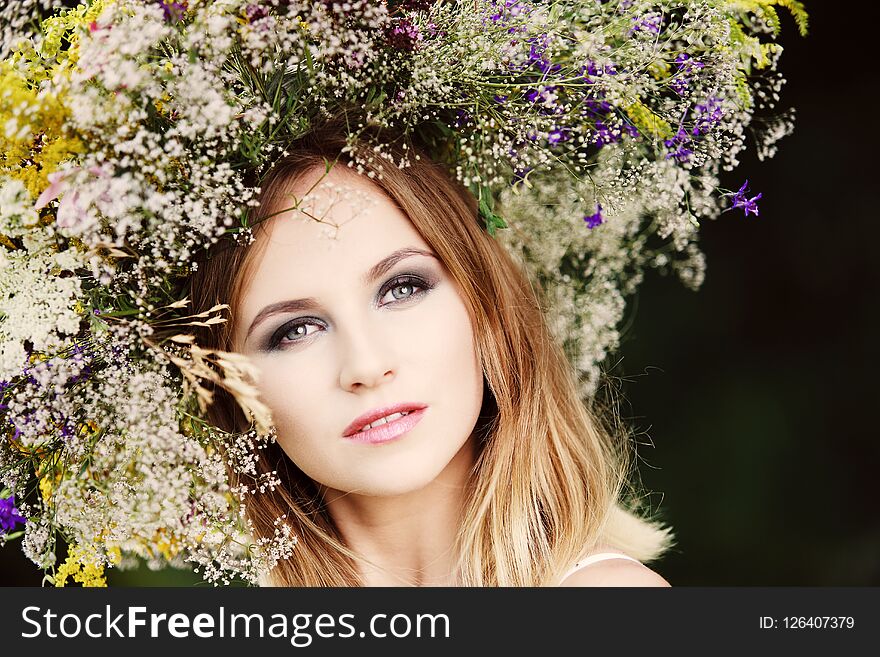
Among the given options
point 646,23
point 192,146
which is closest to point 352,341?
point 192,146

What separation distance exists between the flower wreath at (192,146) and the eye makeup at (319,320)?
107 millimetres

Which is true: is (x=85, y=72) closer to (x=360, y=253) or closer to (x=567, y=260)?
(x=360, y=253)

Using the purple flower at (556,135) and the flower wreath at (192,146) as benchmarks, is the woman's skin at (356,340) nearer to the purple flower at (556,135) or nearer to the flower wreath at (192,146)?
the flower wreath at (192,146)

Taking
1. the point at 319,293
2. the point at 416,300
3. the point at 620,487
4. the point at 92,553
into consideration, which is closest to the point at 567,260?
the point at 620,487

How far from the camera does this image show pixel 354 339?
5.75 ft

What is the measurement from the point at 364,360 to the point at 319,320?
165mm

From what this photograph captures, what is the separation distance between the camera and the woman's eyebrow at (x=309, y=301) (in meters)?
1.80

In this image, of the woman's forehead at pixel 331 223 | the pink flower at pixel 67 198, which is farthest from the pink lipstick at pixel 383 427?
the pink flower at pixel 67 198

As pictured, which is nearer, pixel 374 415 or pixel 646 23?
pixel 374 415

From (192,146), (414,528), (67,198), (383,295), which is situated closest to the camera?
(67,198)

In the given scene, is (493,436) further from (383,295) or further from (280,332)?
(280,332)

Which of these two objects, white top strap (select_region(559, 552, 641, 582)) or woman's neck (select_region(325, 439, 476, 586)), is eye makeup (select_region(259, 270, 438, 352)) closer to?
woman's neck (select_region(325, 439, 476, 586))

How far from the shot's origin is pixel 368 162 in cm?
189

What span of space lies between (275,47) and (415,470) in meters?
0.98
